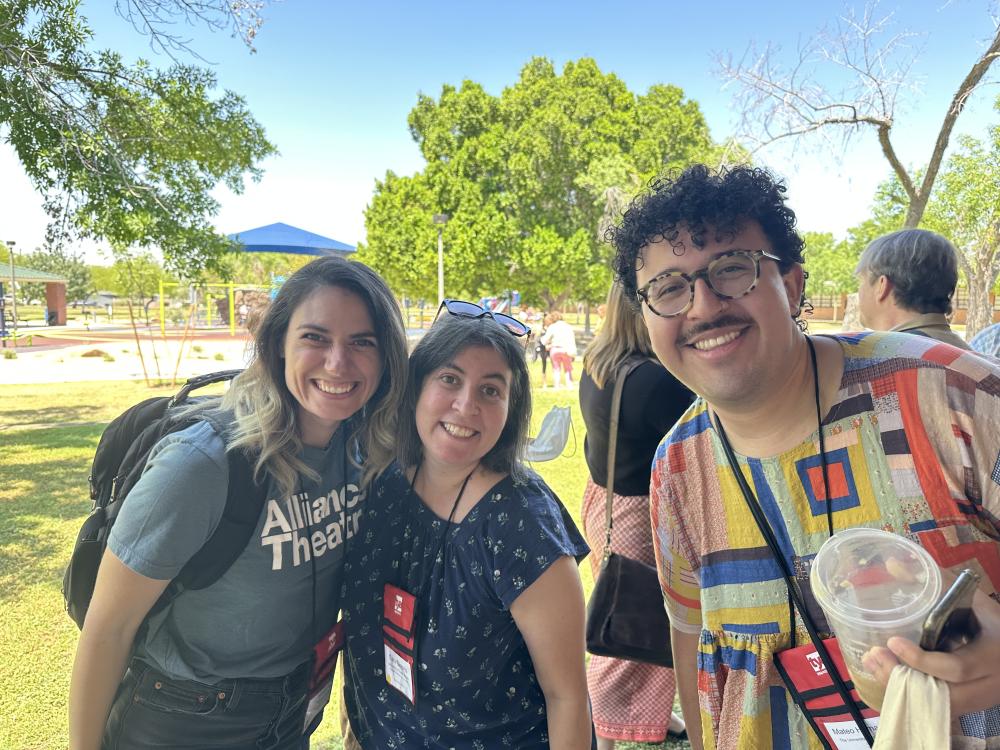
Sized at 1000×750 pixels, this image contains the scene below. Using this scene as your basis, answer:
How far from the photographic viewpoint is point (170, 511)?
1.50 meters

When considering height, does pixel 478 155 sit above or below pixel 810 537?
above

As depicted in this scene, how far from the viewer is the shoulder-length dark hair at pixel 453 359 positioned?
1.81 metres

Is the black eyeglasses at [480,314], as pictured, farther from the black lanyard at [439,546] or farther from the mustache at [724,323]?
the mustache at [724,323]

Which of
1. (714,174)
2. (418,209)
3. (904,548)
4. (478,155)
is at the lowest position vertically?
(904,548)

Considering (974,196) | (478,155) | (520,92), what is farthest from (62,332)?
(974,196)

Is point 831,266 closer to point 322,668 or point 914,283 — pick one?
point 914,283

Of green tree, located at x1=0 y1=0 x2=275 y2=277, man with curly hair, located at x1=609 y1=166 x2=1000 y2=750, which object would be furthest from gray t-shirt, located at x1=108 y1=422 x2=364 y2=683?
green tree, located at x1=0 y1=0 x2=275 y2=277

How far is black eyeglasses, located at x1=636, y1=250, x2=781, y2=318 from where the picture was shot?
4.38 feet

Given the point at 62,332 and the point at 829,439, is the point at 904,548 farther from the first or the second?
the point at 62,332

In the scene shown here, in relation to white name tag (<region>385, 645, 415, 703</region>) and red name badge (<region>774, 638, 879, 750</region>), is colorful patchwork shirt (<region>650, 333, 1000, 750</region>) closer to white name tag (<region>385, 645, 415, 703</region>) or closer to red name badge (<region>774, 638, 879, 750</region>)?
red name badge (<region>774, 638, 879, 750</region>)

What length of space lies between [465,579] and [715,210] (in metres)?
1.06

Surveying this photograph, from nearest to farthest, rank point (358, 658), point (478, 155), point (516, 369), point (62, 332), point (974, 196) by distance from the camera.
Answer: point (358, 658)
point (516, 369)
point (974, 196)
point (478, 155)
point (62, 332)

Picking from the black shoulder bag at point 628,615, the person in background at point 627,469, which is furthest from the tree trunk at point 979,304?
the black shoulder bag at point 628,615

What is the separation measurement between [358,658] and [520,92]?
95.3 ft
